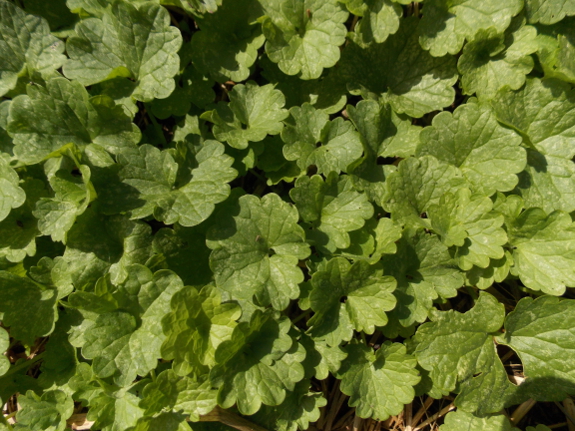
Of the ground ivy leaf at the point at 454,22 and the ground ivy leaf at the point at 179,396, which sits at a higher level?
the ground ivy leaf at the point at 454,22

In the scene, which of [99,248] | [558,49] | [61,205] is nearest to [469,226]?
[558,49]

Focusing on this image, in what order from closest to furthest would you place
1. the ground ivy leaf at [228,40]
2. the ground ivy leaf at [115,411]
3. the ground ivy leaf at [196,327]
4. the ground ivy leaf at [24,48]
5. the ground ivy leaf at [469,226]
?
the ground ivy leaf at [196,327], the ground ivy leaf at [115,411], the ground ivy leaf at [469,226], the ground ivy leaf at [24,48], the ground ivy leaf at [228,40]

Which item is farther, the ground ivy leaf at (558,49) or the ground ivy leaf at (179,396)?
the ground ivy leaf at (558,49)

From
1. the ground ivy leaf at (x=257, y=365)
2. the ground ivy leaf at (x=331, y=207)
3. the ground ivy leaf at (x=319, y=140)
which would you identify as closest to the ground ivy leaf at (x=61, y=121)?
the ground ivy leaf at (x=319, y=140)

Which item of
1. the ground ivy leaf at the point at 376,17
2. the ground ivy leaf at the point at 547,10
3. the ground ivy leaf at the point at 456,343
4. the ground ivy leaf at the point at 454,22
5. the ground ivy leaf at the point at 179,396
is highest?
the ground ivy leaf at the point at 547,10

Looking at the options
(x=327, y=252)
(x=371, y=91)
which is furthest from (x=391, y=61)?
(x=327, y=252)

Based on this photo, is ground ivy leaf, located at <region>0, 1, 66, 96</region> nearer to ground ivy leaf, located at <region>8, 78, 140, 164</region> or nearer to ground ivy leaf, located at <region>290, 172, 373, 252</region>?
ground ivy leaf, located at <region>8, 78, 140, 164</region>

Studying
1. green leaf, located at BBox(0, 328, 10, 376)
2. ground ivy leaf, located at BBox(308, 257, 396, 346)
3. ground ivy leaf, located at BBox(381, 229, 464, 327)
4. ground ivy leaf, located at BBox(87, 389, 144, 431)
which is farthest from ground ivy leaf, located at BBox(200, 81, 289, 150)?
green leaf, located at BBox(0, 328, 10, 376)

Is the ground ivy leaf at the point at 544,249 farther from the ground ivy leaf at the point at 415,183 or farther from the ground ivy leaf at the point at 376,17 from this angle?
the ground ivy leaf at the point at 376,17
